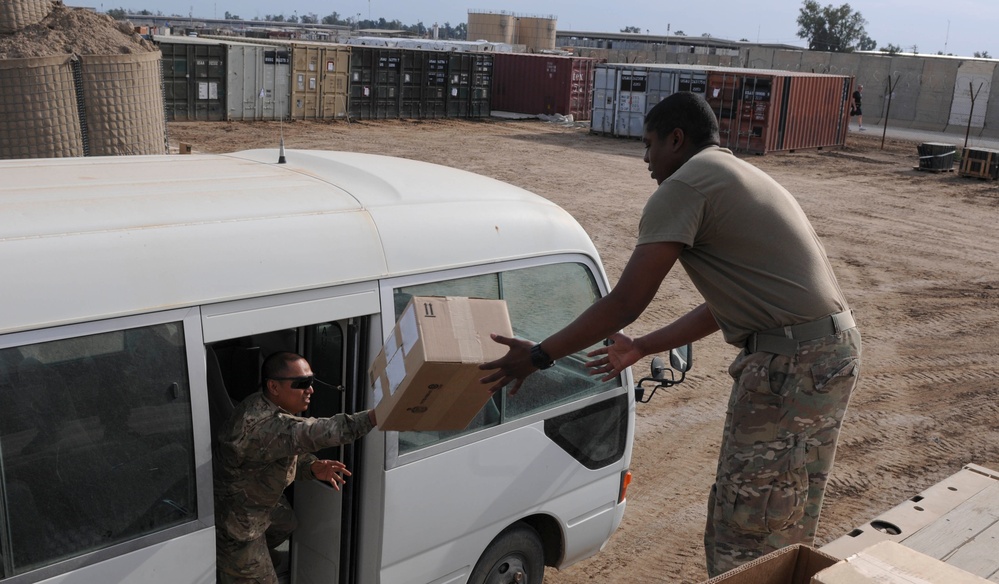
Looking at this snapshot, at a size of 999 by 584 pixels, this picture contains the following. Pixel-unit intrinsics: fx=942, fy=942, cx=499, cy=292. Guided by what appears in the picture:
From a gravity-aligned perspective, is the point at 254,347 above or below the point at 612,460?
above

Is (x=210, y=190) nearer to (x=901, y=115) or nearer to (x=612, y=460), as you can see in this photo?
(x=612, y=460)

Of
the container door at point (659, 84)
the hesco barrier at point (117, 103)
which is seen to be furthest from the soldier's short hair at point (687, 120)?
the container door at point (659, 84)

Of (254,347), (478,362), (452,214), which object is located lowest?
(254,347)

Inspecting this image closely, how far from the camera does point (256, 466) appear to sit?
352 cm

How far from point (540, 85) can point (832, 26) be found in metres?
69.3

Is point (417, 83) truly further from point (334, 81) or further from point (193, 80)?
point (193, 80)

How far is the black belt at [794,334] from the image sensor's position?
137 inches

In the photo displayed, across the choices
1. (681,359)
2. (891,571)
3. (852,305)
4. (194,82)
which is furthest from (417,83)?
(891,571)

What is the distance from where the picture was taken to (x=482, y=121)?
34531 mm

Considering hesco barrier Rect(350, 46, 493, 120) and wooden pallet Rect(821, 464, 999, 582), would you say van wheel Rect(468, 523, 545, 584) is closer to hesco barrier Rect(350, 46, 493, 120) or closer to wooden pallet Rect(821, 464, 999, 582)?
wooden pallet Rect(821, 464, 999, 582)

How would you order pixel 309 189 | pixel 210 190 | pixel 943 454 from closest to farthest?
1. pixel 210 190
2. pixel 309 189
3. pixel 943 454

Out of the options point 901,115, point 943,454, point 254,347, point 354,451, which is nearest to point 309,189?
point 254,347

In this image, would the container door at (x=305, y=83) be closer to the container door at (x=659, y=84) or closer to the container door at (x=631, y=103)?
the container door at (x=631, y=103)

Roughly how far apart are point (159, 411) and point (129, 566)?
500 millimetres
